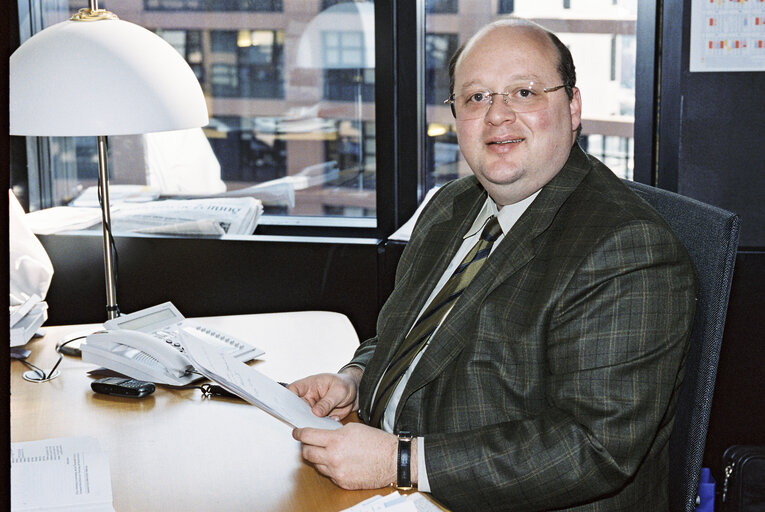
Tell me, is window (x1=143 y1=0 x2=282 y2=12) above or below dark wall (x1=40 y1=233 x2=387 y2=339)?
above

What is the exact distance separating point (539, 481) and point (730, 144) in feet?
5.03

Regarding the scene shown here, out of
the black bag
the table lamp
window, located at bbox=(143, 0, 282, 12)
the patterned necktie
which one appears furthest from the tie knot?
window, located at bbox=(143, 0, 282, 12)

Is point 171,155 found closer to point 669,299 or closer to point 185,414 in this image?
point 185,414

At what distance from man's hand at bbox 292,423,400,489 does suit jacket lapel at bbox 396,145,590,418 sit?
0.49ft

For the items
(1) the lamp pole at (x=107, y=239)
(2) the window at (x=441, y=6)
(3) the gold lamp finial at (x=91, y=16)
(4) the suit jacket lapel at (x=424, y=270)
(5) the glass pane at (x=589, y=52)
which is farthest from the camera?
(2) the window at (x=441, y=6)

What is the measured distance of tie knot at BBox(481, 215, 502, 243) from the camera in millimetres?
1559

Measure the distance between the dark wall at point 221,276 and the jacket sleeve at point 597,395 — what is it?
4.65 feet

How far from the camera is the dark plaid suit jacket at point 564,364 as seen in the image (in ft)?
4.13

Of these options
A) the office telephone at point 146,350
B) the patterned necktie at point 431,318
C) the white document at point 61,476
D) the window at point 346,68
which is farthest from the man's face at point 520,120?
the window at point 346,68

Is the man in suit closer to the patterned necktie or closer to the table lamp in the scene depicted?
the patterned necktie

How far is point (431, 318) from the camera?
60.9 inches

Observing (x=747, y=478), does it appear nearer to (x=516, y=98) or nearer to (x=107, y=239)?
(x=516, y=98)

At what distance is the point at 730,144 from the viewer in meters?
2.45

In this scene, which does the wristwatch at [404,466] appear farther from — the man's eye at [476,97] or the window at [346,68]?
the window at [346,68]
